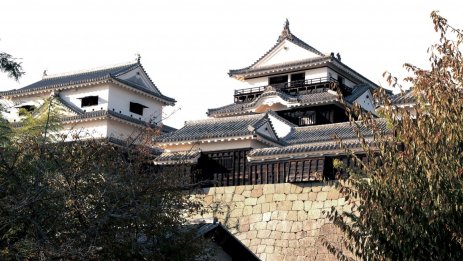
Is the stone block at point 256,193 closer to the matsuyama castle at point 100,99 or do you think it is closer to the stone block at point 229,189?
the stone block at point 229,189

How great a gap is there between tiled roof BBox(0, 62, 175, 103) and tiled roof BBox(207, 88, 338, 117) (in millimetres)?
4619

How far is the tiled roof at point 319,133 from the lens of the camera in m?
21.6

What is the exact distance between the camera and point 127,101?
1210 inches

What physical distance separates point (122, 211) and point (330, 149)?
31.7 feet

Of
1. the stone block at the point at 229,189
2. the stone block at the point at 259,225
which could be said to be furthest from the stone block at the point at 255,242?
the stone block at the point at 229,189

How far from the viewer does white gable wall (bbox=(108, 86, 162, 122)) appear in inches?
1179

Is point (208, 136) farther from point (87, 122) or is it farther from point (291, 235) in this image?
point (87, 122)

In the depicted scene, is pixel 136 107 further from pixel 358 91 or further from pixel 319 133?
pixel 319 133

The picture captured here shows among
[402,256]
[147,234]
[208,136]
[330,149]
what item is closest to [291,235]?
[330,149]

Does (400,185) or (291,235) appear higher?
(400,185)

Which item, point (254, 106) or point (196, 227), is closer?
point (196, 227)

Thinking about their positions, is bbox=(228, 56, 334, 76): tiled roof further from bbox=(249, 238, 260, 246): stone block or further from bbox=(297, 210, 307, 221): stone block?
bbox=(249, 238, 260, 246): stone block

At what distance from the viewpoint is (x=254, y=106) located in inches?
1093

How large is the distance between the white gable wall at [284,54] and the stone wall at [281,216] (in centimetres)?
1162
